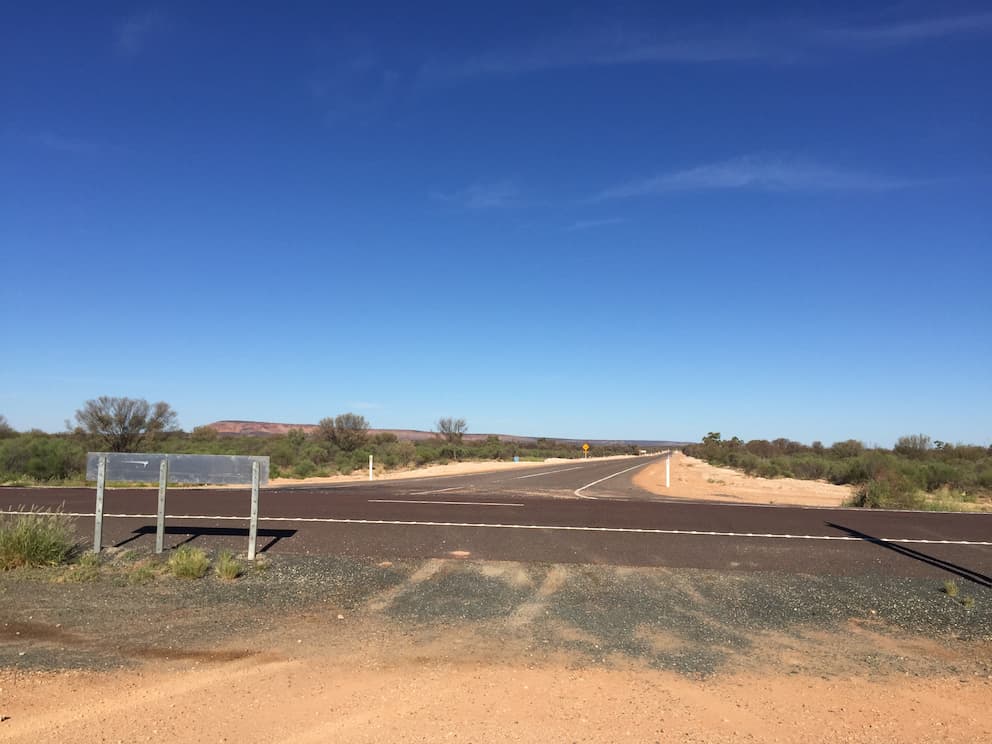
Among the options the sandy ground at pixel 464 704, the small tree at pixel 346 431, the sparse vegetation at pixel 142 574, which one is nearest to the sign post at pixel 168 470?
the sparse vegetation at pixel 142 574

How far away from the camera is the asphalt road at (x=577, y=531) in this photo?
12.1 meters

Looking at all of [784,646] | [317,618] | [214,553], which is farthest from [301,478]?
[784,646]

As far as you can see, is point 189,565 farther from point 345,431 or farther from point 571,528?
point 345,431

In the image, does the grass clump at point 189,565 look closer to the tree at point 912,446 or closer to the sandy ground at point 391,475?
the sandy ground at point 391,475

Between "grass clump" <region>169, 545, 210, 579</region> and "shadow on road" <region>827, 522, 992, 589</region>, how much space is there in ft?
36.0

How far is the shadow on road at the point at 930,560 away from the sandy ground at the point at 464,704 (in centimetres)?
533

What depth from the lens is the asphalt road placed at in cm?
1206

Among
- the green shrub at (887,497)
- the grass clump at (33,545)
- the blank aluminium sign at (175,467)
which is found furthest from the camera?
the green shrub at (887,497)

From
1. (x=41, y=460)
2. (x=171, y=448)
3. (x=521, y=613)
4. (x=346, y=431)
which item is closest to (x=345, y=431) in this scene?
(x=346, y=431)

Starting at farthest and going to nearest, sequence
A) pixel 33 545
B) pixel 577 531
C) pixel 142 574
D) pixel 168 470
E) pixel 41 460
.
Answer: pixel 41 460 < pixel 577 531 < pixel 168 470 < pixel 33 545 < pixel 142 574

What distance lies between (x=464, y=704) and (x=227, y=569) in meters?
5.38

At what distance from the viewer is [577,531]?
49.1ft

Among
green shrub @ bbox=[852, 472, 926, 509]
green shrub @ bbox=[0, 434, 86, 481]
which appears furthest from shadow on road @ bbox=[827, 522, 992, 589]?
green shrub @ bbox=[0, 434, 86, 481]

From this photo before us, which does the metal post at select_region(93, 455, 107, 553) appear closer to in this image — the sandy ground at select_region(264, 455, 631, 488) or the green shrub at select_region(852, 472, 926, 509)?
the sandy ground at select_region(264, 455, 631, 488)
